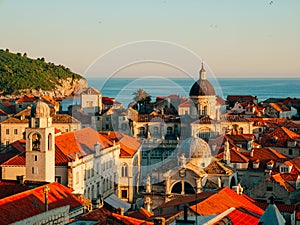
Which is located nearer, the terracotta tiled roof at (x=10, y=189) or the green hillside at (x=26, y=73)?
the terracotta tiled roof at (x=10, y=189)

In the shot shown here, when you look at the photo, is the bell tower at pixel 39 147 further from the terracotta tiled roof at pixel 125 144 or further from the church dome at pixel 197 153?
the terracotta tiled roof at pixel 125 144

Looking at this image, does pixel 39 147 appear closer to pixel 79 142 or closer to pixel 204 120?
pixel 79 142

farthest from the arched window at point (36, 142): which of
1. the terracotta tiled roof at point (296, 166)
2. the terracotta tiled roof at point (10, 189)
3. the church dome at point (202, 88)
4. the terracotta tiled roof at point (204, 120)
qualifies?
the church dome at point (202, 88)

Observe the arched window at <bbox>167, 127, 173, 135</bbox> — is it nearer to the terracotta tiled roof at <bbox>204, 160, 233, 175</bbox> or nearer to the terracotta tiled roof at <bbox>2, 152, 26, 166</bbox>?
the terracotta tiled roof at <bbox>204, 160, 233, 175</bbox>

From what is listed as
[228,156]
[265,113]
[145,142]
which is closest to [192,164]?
[228,156]

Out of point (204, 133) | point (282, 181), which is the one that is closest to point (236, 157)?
point (282, 181)

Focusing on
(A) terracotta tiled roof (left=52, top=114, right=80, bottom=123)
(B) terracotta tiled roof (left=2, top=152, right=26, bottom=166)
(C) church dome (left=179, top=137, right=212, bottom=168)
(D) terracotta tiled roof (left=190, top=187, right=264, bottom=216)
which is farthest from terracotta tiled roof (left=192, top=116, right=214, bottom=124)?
(D) terracotta tiled roof (left=190, top=187, right=264, bottom=216)
